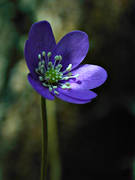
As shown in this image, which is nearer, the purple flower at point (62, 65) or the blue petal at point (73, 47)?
the purple flower at point (62, 65)

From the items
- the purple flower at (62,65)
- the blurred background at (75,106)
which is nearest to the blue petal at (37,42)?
the purple flower at (62,65)

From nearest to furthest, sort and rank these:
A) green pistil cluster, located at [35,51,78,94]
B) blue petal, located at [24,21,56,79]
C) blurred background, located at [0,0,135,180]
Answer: blue petal, located at [24,21,56,79], green pistil cluster, located at [35,51,78,94], blurred background, located at [0,0,135,180]

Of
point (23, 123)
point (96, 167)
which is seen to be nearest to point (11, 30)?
point (23, 123)

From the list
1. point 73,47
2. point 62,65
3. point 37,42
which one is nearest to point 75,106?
point 62,65

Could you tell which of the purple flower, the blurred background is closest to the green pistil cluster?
the purple flower

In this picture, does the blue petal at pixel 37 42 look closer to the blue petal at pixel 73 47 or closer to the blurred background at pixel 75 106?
the blue petal at pixel 73 47

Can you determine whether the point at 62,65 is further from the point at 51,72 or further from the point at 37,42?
the point at 37,42

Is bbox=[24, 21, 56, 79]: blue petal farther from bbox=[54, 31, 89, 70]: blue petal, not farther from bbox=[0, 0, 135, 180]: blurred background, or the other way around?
bbox=[0, 0, 135, 180]: blurred background
